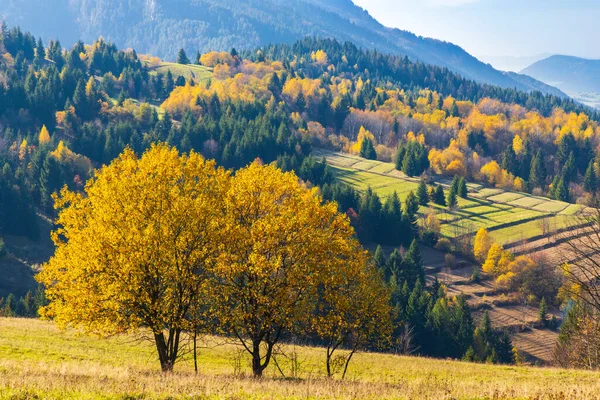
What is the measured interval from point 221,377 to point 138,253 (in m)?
6.84

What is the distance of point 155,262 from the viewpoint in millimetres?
27406

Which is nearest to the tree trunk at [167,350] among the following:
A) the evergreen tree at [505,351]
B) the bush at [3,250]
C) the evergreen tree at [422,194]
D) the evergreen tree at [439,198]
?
the evergreen tree at [505,351]

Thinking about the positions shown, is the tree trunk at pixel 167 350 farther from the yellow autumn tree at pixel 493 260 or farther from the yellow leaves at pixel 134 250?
the yellow autumn tree at pixel 493 260

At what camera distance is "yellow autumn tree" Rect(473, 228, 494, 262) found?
153m

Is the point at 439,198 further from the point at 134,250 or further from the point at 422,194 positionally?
the point at 134,250

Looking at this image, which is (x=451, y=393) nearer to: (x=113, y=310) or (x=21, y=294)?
(x=113, y=310)

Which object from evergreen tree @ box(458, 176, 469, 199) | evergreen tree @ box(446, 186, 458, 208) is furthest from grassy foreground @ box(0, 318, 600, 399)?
evergreen tree @ box(458, 176, 469, 199)

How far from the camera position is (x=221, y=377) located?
26062 mm

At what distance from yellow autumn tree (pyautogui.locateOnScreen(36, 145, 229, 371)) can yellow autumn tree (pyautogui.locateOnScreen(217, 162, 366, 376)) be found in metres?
1.19

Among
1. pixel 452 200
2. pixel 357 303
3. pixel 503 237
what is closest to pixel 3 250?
pixel 357 303

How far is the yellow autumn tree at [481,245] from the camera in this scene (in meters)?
153

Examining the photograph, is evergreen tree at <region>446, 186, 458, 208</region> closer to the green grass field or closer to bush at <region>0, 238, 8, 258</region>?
the green grass field

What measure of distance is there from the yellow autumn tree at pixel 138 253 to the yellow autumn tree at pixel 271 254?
3.90ft

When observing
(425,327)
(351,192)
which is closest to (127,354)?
(425,327)
